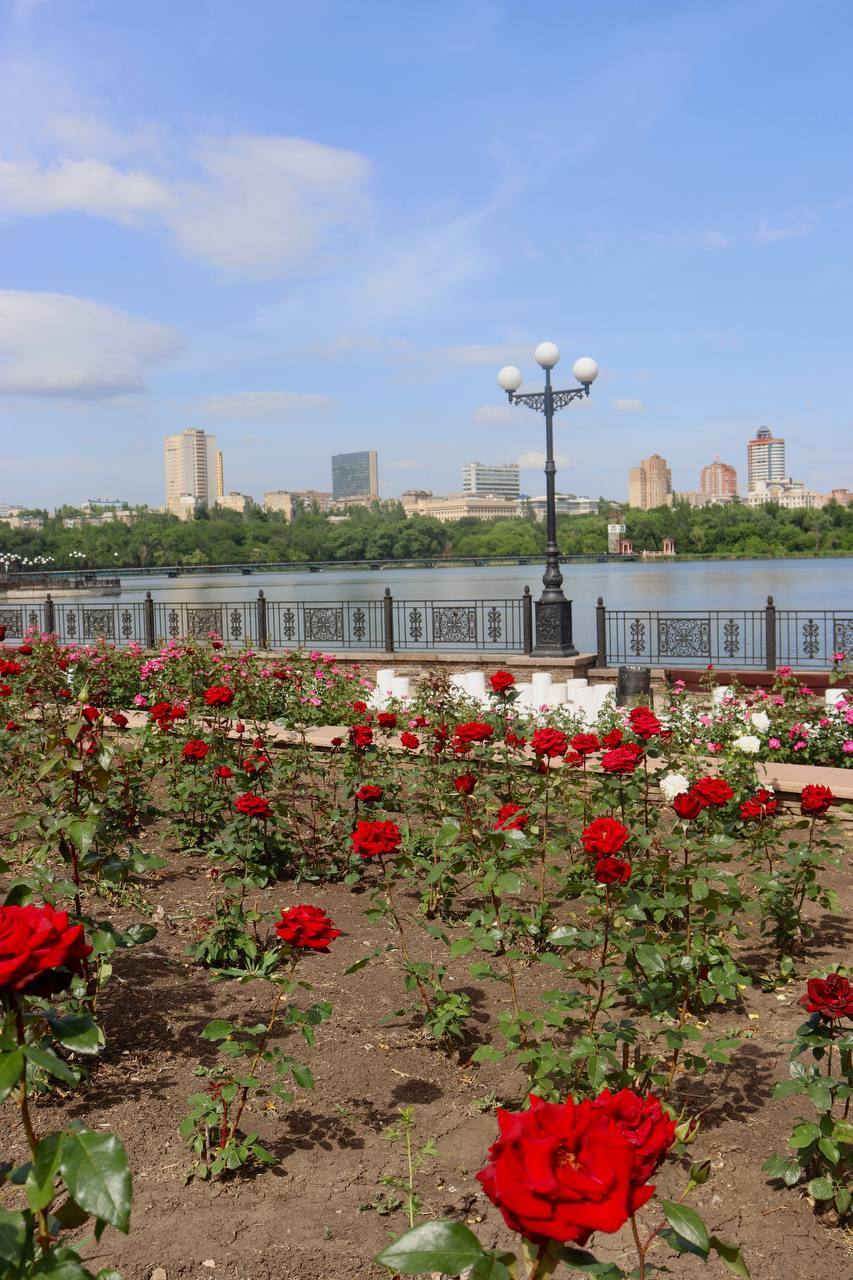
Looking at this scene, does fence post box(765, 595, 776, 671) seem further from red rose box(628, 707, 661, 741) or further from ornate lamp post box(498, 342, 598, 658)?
red rose box(628, 707, 661, 741)

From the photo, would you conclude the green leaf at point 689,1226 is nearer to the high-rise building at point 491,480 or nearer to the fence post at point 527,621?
the fence post at point 527,621

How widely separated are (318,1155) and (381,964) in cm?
136

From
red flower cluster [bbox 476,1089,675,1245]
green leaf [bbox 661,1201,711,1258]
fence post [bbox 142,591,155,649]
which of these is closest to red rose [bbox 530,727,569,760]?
green leaf [bbox 661,1201,711,1258]

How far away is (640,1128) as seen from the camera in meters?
1.29

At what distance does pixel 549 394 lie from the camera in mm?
15938

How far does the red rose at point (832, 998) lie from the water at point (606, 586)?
698 inches

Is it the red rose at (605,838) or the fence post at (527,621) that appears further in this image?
the fence post at (527,621)

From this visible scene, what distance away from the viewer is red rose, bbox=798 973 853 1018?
242cm

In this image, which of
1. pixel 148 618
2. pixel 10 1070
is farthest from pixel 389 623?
pixel 10 1070

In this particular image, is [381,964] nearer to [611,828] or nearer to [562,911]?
[562,911]

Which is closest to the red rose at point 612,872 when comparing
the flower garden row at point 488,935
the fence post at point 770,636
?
the flower garden row at point 488,935

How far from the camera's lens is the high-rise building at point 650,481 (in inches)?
4599

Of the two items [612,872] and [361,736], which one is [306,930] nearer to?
[612,872]

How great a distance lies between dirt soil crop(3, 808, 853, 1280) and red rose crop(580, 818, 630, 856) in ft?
2.88
